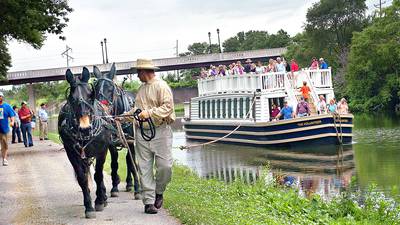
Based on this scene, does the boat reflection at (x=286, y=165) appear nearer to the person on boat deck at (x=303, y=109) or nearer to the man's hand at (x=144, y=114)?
the person on boat deck at (x=303, y=109)

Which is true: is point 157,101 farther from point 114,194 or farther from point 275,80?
point 275,80

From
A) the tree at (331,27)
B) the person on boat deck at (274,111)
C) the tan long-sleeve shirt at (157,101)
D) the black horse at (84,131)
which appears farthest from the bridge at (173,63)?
the tan long-sleeve shirt at (157,101)

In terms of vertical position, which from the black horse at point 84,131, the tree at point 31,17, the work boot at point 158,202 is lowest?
the work boot at point 158,202

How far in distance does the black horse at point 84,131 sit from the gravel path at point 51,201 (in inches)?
16.1

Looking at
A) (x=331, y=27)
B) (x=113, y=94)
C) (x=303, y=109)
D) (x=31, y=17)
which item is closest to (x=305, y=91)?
(x=303, y=109)

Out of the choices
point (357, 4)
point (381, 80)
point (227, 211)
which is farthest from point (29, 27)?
point (357, 4)

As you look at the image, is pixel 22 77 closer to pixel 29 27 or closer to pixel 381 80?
pixel 381 80

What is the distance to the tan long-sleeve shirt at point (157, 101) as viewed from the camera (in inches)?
364

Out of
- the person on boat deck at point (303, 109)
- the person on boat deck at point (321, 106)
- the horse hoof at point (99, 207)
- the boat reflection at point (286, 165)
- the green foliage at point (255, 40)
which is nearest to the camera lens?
the horse hoof at point (99, 207)

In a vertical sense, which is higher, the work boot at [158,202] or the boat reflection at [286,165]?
the work boot at [158,202]

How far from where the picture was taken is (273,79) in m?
29.4

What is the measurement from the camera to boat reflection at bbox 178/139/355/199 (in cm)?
1722

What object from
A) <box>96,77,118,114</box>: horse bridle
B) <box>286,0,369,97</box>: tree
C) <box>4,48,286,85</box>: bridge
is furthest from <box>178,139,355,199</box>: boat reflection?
<box>4,48,286,85</box>: bridge

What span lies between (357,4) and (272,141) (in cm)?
4964
